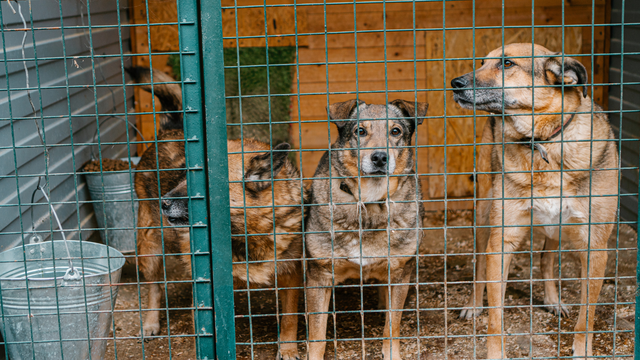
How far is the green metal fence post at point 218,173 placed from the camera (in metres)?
A: 2.64

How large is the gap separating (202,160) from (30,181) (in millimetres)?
2118

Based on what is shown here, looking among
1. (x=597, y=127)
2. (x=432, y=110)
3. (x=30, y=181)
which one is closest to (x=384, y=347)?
(x=597, y=127)

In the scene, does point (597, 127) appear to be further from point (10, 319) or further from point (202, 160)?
point (10, 319)

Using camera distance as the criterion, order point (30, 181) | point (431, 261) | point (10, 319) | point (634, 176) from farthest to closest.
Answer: point (634, 176) < point (431, 261) < point (30, 181) < point (10, 319)

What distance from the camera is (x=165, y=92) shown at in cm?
448

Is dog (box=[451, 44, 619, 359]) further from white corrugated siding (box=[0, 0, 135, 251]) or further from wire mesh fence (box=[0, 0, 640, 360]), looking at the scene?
white corrugated siding (box=[0, 0, 135, 251])

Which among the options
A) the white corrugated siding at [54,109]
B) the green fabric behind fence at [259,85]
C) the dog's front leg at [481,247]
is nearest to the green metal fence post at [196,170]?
the white corrugated siding at [54,109]

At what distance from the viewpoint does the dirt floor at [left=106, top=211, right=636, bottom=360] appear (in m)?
3.76

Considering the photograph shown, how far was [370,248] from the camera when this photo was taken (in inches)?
141

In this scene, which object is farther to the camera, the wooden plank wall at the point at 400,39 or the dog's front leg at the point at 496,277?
the wooden plank wall at the point at 400,39

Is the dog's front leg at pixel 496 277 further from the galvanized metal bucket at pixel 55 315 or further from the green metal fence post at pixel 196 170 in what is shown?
the galvanized metal bucket at pixel 55 315

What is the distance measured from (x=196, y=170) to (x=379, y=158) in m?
1.07

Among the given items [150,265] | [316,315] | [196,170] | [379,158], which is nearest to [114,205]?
[150,265]

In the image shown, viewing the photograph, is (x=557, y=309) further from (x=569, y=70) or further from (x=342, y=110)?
(x=342, y=110)
